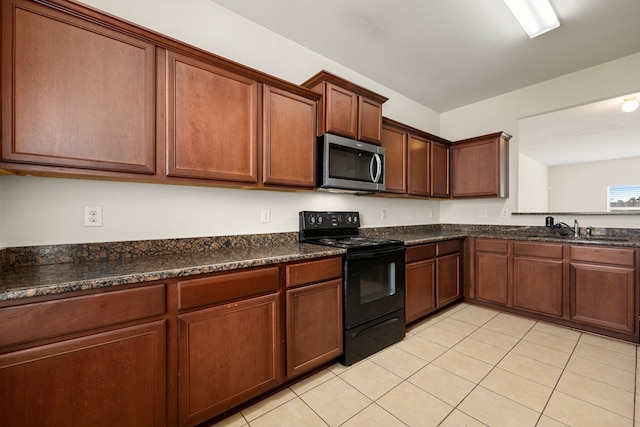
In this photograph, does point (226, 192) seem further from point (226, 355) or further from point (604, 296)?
point (604, 296)

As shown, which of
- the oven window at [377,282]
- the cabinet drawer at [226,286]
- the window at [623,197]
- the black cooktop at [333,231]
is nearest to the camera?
the cabinet drawer at [226,286]

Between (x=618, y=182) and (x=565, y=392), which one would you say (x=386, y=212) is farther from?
(x=618, y=182)

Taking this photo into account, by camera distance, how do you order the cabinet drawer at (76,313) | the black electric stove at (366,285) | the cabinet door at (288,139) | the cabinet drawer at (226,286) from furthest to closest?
the black electric stove at (366,285) < the cabinet door at (288,139) < the cabinet drawer at (226,286) < the cabinet drawer at (76,313)

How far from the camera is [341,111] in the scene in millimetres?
2271

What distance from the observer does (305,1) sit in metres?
2.00

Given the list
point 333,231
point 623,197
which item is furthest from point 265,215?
point 623,197

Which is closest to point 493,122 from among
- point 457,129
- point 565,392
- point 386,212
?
point 457,129

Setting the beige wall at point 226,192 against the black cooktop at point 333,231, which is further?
the black cooktop at point 333,231

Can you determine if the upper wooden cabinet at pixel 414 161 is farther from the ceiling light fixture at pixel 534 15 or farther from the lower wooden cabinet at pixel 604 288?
the lower wooden cabinet at pixel 604 288

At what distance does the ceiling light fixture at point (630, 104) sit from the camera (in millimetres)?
2829

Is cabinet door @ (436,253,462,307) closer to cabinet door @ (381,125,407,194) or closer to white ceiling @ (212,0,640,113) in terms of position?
cabinet door @ (381,125,407,194)

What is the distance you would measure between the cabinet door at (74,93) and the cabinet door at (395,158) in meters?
2.22

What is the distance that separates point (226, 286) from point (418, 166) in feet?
9.00

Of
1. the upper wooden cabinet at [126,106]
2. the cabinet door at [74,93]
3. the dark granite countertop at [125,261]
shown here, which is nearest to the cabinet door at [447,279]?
the dark granite countertop at [125,261]
